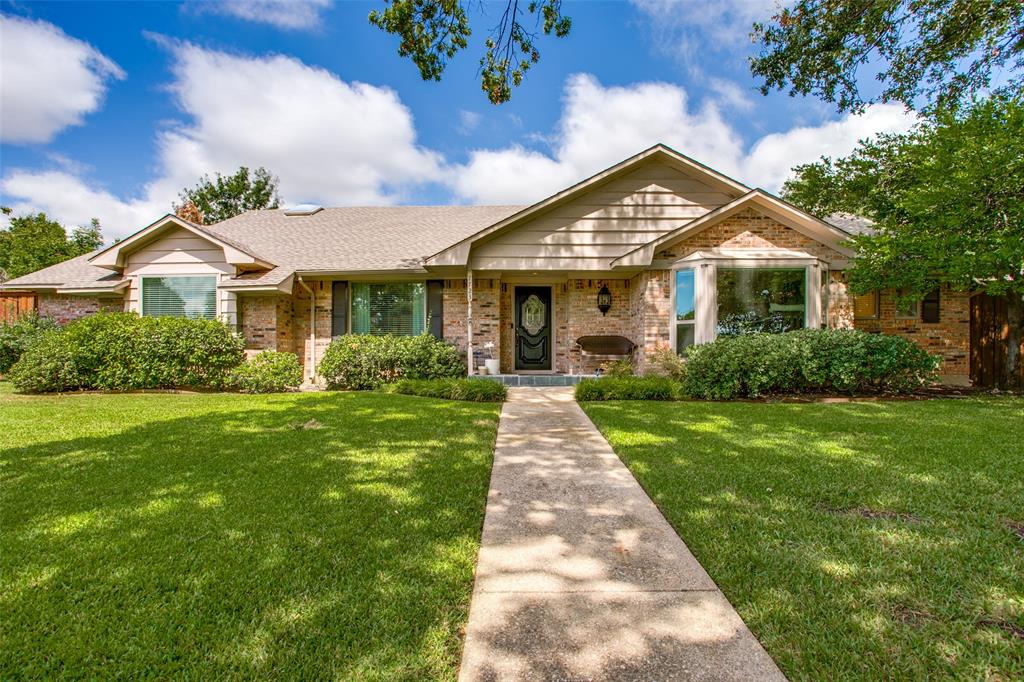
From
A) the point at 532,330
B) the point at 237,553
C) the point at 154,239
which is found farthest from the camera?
the point at 532,330

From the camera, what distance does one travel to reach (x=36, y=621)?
199 cm

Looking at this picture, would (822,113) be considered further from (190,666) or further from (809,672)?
(190,666)

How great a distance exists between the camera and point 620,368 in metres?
10.2

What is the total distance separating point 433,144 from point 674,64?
9.68 m

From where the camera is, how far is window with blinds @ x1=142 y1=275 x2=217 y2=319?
1124cm

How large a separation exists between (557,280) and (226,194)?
27.9m

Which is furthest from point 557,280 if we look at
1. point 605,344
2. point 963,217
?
point 963,217

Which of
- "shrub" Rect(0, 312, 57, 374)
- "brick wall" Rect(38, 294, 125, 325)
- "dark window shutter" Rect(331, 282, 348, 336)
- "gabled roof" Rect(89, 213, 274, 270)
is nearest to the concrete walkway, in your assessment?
"dark window shutter" Rect(331, 282, 348, 336)

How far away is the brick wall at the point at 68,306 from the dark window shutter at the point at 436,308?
8247 mm

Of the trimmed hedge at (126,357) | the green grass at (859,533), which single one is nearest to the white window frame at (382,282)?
the trimmed hedge at (126,357)

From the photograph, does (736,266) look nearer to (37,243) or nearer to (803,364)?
(803,364)

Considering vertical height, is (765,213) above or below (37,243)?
below

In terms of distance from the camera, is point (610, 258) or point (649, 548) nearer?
point (649, 548)

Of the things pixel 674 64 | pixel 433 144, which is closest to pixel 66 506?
pixel 674 64
